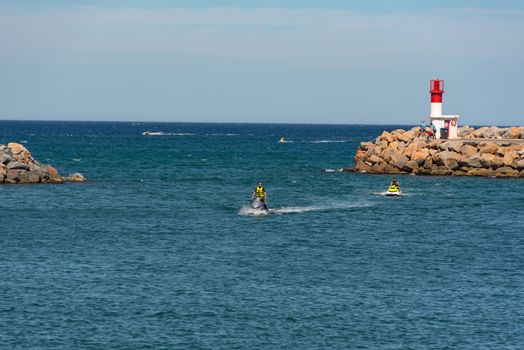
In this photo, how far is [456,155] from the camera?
113312 mm

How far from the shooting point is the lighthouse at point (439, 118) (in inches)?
4877

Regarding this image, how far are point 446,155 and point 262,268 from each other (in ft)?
208

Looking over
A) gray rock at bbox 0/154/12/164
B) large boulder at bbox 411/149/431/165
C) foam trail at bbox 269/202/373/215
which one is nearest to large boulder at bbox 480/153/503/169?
large boulder at bbox 411/149/431/165

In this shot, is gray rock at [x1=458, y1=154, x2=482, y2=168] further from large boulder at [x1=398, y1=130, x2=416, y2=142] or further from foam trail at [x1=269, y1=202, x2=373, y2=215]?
A: foam trail at [x1=269, y1=202, x2=373, y2=215]

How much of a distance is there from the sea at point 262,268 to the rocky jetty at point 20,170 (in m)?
3.57

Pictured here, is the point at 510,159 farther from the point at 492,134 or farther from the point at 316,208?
the point at 316,208

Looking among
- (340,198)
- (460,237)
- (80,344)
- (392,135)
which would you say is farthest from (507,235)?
(392,135)

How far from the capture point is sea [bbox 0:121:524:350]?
1588 inches

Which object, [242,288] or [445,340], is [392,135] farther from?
[445,340]

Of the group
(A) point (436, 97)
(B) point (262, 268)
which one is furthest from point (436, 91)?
(B) point (262, 268)

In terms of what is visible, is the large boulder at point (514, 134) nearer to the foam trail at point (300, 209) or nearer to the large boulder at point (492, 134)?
the large boulder at point (492, 134)

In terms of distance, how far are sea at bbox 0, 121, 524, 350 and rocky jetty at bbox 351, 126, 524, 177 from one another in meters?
10.9

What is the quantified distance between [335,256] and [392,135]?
69248 millimetres

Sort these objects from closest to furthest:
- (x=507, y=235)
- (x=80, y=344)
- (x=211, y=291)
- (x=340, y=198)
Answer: (x=80, y=344)
(x=211, y=291)
(x=507, y=235)
(x=340, y=198)
